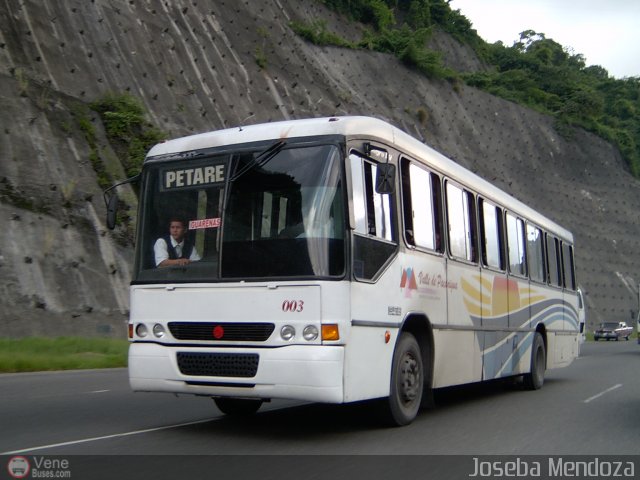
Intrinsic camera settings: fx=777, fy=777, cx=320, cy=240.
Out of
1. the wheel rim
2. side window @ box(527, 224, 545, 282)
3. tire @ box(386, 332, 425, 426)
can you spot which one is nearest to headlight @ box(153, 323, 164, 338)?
tire @ box(386, 332, 425, 426)

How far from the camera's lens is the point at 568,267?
1742cm

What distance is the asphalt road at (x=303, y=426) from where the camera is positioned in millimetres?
7223

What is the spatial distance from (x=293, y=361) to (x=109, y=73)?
2545cm

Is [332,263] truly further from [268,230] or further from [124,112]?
[124,112]

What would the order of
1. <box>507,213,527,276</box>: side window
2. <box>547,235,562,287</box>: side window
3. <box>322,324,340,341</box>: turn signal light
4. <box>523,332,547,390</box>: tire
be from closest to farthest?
1. <box>322,324,340,341</box>: turn signal light
2. <box>507,213,527,276</box>: side window
3. <box>523,332,547,390</box>: tire
4. <box>547,235,562,287</box>: side window

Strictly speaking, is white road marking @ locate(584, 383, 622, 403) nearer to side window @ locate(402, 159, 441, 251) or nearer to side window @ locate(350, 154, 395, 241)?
side window @ locate(402, 159, 441, 251)

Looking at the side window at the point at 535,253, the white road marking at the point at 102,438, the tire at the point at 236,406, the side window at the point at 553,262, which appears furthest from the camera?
the side window at the point at 553,262

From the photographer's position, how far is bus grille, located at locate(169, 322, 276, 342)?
24.2 feet

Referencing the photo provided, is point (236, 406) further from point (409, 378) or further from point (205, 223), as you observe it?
point (205, 223)

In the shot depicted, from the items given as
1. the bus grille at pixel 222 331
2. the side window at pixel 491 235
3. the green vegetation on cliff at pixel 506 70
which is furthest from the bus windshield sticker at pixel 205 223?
the green vegetation on cliff at pixel 506 70

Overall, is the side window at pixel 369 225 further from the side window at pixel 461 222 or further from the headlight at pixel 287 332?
the side window at pixel 461 222

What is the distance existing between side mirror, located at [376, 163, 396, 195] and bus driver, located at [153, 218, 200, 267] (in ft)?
6.52

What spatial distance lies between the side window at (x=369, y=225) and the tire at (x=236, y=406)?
258cm

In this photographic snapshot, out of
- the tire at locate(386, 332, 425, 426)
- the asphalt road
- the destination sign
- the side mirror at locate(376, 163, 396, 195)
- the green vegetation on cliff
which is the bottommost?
the asphalt road
